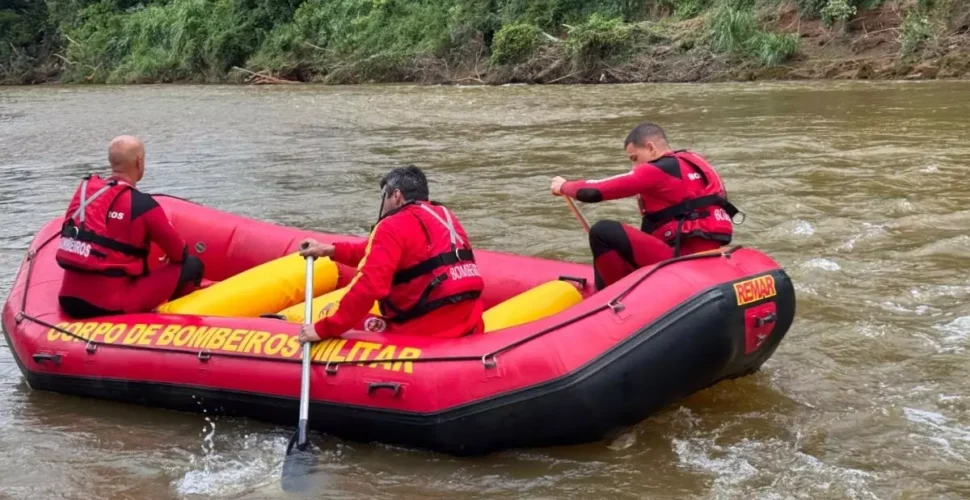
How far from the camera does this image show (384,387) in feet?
13.0

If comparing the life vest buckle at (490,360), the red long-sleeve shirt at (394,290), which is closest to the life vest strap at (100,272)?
the red long-sleeve shirt at (394,290)

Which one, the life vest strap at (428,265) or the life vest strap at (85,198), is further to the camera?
the life vest strap at (85,198)

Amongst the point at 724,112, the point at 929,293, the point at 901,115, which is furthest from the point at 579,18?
the point at 929,293

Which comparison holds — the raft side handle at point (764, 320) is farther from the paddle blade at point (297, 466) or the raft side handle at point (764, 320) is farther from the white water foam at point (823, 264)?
the white water foam at point (823, 264)

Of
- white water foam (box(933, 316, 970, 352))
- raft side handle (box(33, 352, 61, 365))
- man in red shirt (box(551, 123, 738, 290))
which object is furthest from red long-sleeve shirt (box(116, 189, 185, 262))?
white water foam (box(933, 316, 970, 352))

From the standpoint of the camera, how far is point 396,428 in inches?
157

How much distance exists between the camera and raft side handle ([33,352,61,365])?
4.68m

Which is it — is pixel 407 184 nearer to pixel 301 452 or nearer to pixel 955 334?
pixel 301 452

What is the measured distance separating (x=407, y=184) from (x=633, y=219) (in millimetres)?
4405

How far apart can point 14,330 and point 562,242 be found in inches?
150

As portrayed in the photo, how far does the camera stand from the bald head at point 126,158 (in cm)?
468

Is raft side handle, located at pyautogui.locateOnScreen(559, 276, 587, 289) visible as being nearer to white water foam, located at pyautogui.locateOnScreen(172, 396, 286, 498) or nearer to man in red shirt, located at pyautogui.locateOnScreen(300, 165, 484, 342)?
man in red shirt, located at pyautogui.locateOnScreen(300, 165, 484, 342)

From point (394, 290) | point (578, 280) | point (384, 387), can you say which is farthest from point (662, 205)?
point (384, 387)

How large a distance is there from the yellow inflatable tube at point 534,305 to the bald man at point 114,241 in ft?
5.38
